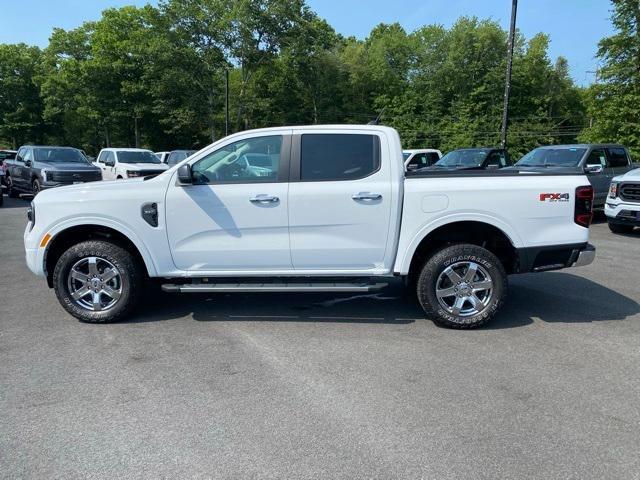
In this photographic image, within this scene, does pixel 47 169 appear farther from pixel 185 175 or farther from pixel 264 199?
pixel 264 199

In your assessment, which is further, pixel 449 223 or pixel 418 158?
pixel 418 158

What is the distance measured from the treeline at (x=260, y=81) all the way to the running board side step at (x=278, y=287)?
3982 centimetres

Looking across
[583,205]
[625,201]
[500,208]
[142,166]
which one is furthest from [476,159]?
[142,166]

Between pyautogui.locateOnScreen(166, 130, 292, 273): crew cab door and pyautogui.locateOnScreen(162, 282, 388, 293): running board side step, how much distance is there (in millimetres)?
156

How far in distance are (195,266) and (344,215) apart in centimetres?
161

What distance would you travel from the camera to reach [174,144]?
54281 millimetres

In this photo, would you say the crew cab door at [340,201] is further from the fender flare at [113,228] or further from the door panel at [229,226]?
the fender flare at [113,228]

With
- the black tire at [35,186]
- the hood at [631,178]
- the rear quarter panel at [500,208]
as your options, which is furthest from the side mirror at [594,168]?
Result: the black tire at [35,186]

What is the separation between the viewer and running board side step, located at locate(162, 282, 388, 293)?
199 inches

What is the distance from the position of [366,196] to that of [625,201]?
27.5 ft

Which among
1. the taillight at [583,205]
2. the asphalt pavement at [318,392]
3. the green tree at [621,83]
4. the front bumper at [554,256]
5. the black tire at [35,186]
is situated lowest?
the asphalt pavement at [318,392]

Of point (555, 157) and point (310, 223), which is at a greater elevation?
point (555, 157)

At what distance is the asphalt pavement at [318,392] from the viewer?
9.62 ft

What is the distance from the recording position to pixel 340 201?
5020mm
